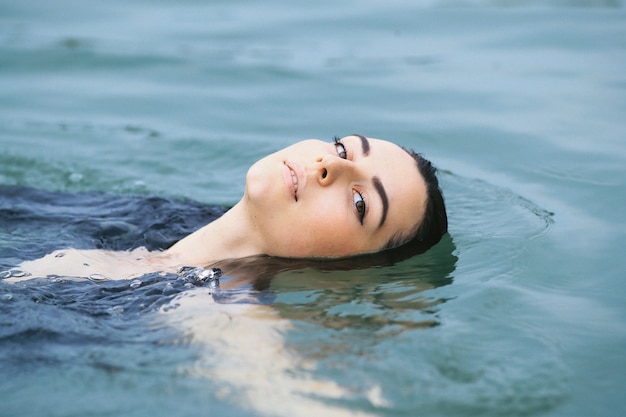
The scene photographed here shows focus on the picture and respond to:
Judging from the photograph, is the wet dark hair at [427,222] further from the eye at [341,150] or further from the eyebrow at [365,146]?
the eye at [341,150]

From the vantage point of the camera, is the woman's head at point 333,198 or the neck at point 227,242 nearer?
the woman's head at point 333,198

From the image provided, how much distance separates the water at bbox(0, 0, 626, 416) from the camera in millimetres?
3809

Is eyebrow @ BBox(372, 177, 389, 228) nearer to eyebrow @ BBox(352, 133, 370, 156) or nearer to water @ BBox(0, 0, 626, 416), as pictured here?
eyebrow @ BBox(352, 133, 370, 156)

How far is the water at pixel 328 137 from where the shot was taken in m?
3.81

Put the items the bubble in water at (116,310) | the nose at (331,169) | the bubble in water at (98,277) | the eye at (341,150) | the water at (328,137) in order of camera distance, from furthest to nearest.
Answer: the eye at (341,150) < the bubble in water at (98,277) < the nose at (331,169) < the bubble in water at (116,310) < the water at (328,137)

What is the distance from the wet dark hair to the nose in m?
0.55

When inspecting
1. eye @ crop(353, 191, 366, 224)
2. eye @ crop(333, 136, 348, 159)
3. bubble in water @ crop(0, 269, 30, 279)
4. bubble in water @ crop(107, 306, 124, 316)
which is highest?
eye @ crop(333, 136, 348, 159)

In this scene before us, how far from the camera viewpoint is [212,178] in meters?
7.18

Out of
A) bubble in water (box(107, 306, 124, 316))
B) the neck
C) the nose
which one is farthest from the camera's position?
the neck

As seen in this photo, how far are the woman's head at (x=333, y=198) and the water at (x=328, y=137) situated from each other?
19 centimetres

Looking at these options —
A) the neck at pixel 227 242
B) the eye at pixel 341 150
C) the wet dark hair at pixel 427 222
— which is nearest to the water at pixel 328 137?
the wet dark hair at pixel 427 222

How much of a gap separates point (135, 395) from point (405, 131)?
482 cm

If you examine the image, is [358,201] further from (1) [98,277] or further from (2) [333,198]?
(1) [98,277]

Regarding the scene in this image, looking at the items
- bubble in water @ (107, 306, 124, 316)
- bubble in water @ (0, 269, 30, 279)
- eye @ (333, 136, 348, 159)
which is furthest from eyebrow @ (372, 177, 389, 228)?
bubble in water @ (0, 269, 30, 279)
